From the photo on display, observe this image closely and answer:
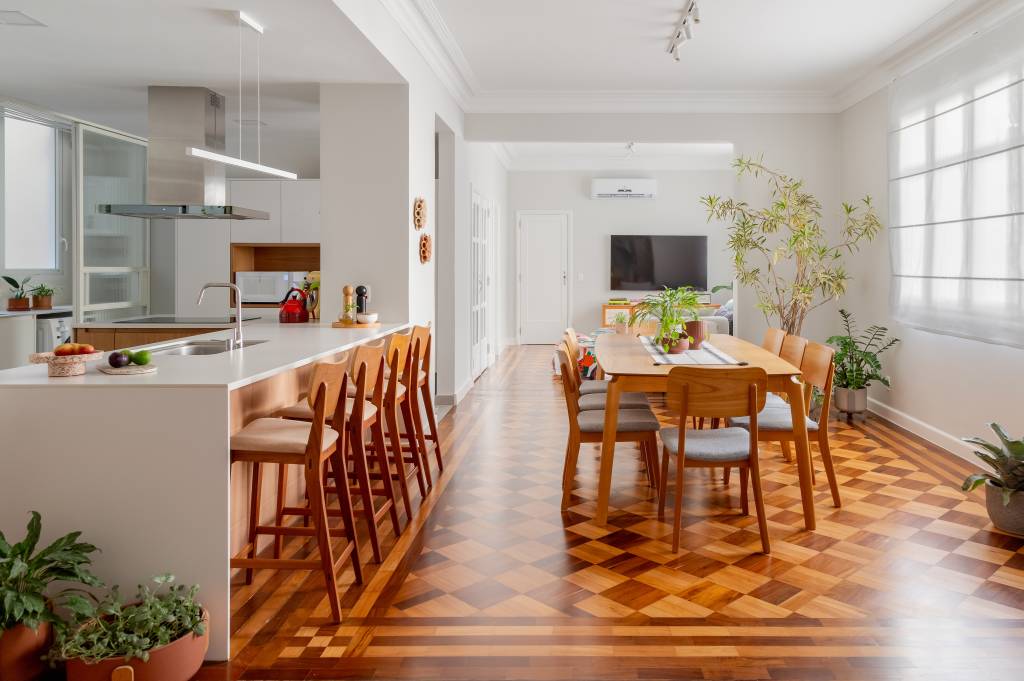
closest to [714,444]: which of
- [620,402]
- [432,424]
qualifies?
[620,402]

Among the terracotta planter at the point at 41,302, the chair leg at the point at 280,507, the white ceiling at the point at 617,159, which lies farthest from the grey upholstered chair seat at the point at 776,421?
the white ceiling at the point at 617,159

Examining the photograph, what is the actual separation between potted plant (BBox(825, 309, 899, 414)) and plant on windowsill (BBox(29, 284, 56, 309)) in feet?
20.8

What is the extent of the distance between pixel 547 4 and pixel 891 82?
286 cm

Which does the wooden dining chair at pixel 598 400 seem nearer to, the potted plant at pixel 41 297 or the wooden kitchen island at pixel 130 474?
the wooden kitchen island at pixel 130 474

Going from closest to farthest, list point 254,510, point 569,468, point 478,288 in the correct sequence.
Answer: point 254,510, point 569,468, point 478,288

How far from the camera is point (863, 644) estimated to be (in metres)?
2.68

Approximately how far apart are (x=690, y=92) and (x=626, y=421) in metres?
4.33

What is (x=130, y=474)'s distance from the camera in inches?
102

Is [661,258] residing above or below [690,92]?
below

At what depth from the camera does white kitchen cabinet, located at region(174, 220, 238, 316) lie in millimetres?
7770

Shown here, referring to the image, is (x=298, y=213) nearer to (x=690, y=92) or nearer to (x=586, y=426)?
(x=690, y=92)

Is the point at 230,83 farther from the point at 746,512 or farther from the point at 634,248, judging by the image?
the point at 634,248

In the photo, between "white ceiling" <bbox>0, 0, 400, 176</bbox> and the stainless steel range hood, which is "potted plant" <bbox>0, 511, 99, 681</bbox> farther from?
the stainless steel range hood

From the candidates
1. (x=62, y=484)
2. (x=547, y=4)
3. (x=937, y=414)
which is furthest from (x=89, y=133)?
(x=937, y=414)
